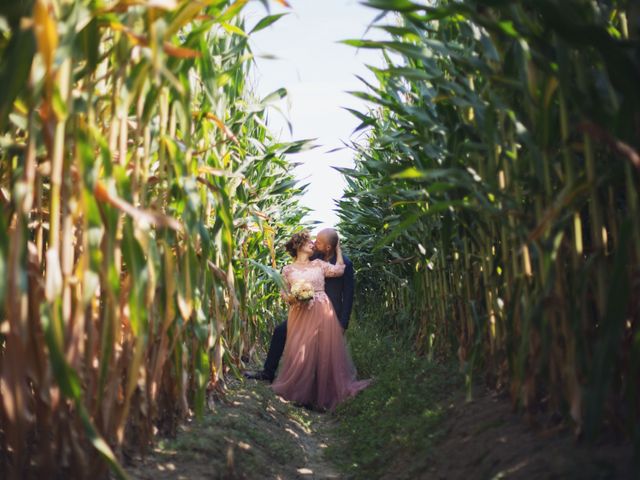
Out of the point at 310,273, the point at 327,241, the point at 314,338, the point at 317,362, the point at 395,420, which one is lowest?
the point at 395,420

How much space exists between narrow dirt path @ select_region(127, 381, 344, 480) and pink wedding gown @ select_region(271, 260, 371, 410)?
443mm

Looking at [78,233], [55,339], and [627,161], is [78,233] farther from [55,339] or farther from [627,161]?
[627,161]

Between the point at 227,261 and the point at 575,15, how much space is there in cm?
197

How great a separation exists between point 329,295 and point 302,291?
0.68 m

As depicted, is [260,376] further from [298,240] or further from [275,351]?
[298,240]

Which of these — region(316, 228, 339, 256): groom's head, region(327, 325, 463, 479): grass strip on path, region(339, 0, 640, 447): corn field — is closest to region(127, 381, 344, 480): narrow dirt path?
region(327, 325, 463, 479): grass strip on path

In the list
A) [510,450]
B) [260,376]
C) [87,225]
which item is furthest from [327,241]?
[87,225]

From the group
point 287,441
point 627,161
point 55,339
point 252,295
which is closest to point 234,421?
point 287,441

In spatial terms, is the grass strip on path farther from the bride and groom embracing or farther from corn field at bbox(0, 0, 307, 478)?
corn field at bbox(0, 0, 307, 478)

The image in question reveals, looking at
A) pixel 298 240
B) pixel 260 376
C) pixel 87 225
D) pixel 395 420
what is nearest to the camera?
pixel 87 225

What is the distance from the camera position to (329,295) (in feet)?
22.5

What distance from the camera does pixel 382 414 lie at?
4480 millimetres

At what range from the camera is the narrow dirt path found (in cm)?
282

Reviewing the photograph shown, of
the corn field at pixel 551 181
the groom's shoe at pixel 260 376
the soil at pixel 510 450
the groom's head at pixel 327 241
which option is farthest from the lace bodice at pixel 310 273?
the soil at pixel 510 450
